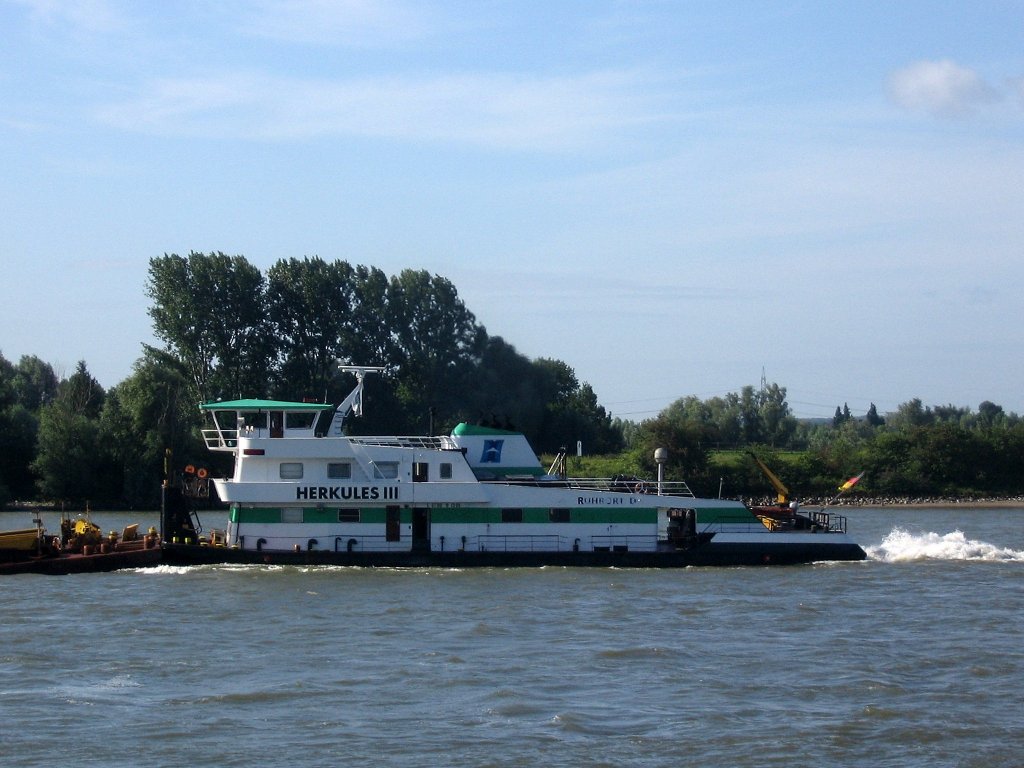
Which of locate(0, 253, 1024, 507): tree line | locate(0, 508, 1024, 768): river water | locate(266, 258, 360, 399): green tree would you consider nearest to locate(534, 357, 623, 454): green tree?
locate(0, 253, 1024, 507): tree line

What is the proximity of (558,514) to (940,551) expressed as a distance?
11593mm

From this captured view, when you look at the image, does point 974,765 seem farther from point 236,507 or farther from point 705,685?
point 236,507

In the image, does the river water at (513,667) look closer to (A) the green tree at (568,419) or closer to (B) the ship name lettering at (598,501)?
(B) the ship name lettering at (598,501)

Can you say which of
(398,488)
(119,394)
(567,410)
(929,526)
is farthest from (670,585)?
(567,410)

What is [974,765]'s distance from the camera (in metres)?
16.4

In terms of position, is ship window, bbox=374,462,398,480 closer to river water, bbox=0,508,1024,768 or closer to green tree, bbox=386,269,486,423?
river water, bbox=0,508,1024,768

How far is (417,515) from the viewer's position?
33562mm

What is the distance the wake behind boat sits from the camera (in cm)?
3303

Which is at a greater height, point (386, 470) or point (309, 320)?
point (309, 320)

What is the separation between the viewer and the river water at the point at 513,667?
56.2ft

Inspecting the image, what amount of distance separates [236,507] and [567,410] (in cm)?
4675

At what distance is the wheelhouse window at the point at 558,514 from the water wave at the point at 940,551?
9021mm

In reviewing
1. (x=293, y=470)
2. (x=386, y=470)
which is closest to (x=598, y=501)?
(x=386, y=470)

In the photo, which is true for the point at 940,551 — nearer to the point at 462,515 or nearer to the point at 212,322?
the point at 462,515
